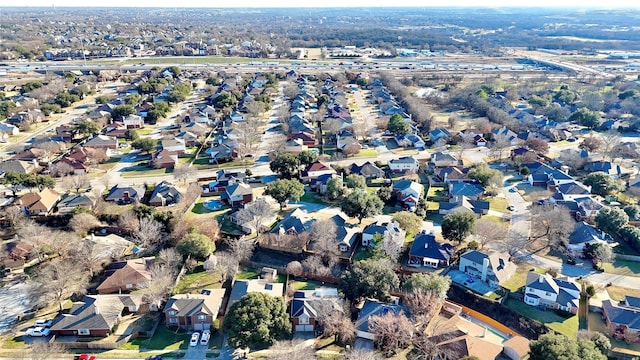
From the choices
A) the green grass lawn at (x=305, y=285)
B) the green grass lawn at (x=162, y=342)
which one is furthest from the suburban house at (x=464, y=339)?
the green grass lawn at (x=162, y=342)

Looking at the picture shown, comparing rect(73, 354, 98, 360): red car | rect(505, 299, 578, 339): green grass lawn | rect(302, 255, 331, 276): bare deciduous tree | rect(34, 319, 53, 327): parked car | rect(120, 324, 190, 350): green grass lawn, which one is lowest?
rect(120, 324, 190, 350): green grass lawn

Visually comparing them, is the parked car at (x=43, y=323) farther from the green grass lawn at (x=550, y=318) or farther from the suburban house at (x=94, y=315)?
the green grass lawn at (x=550, y=318)

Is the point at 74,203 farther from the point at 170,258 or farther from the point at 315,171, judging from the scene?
the point at 315,171

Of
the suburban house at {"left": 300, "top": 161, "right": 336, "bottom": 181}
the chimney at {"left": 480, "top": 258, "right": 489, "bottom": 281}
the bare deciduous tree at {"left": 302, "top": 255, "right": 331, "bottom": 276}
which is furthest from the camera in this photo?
the suburban house at {"left": 300, "top": 161, "right": 336, "bottom": 181}

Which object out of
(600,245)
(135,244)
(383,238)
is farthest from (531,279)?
(135,244)

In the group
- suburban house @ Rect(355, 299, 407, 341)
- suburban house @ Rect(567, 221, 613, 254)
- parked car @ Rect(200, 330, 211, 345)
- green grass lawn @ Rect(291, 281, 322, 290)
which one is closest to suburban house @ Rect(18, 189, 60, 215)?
parked car @ Rect(200, 330, 211, 345)

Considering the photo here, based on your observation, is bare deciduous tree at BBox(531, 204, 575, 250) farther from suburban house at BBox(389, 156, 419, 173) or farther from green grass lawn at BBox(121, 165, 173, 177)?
green grass lawn at BBox(121, 165, 173, 177)
